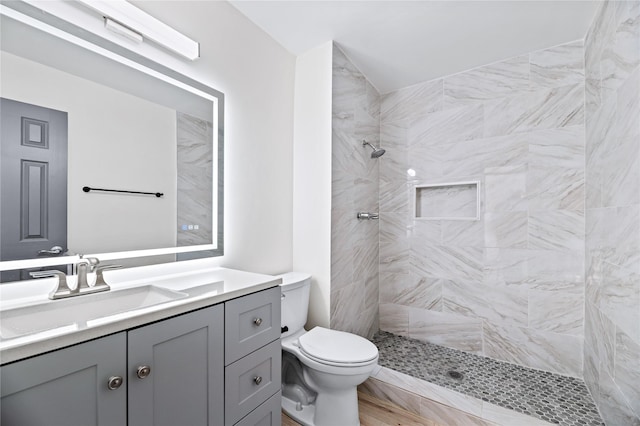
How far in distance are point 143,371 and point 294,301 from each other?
3.56 ft

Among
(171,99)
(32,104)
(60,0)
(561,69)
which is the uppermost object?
(561,69)

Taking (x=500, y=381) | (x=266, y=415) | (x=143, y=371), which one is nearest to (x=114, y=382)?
(x=143, y=371)

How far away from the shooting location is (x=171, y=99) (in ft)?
4.80

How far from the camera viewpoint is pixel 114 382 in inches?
30.0

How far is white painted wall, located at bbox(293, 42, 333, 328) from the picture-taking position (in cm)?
205

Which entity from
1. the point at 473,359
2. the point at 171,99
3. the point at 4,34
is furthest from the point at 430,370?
the point at 4,34

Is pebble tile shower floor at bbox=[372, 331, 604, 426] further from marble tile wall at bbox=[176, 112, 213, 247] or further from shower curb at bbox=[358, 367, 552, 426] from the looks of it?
marble tile wall at bbox=[176, 112, 213, 247]

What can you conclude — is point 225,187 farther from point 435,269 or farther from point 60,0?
point 435,269

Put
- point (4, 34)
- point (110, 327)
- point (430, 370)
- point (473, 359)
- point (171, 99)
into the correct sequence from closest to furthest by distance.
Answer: point (110, 327) → point (4, 34) → point (171, 99) → point (430, 370) → point (473, 359)

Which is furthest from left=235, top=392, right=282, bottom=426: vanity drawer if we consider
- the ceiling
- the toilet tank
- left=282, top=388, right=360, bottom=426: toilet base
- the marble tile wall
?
the ceiling

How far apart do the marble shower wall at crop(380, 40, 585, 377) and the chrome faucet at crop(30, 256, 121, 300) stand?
229 cm

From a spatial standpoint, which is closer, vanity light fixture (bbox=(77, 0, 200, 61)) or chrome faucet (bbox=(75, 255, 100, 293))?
chrome faucet (bbox=(75, 255, 100, 293))

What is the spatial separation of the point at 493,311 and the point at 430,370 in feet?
2.43

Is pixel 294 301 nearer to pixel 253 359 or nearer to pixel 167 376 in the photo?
pixel 253 359
